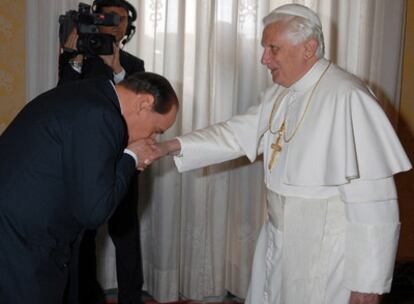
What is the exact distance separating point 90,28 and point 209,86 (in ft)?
3.22

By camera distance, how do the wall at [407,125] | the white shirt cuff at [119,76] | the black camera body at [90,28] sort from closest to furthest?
the black camera body at [90,28]
the white shirt cuff at [119,76]
the wall at [407,125]

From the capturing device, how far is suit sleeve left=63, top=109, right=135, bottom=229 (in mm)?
1838

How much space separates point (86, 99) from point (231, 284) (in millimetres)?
2414

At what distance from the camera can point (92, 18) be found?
304 centimetres

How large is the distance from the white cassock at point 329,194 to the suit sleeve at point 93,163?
0.82 metres

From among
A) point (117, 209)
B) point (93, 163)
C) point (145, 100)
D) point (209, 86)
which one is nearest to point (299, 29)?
point (145, 100)

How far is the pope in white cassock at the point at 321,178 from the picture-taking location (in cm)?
221

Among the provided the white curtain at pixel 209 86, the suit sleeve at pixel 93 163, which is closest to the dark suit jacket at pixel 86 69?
the white curtain at pixel 209 86

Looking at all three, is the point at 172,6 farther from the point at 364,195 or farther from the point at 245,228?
the point at 364,195

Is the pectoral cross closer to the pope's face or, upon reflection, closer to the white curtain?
the pope's face

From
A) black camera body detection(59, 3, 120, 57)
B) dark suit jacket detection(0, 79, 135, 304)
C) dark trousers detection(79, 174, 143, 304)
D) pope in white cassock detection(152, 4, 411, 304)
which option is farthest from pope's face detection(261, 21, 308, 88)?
dark trousers detection(79, 174, 143, 304)

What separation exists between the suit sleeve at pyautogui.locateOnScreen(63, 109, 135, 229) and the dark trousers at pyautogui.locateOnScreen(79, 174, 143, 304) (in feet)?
4.92

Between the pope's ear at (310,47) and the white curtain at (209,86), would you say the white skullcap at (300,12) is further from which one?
the white curtain at (209,86)

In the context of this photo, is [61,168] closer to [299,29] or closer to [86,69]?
[299,29]
